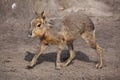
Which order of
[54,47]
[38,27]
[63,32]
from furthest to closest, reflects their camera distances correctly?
1. [54,47]
2. [63,32]
3. [38,27]

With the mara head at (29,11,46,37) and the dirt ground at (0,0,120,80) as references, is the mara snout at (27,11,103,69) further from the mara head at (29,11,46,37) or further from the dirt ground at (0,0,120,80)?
the dirt ground at (0,0,120,80)

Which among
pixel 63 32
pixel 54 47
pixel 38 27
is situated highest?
pixel 38 27

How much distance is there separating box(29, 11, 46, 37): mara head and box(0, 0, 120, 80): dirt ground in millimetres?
1070

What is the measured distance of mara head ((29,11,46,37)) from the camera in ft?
28.0

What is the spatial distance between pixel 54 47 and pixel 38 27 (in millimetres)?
2720

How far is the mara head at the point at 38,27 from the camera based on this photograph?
28.0 feet

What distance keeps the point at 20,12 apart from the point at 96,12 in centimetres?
326

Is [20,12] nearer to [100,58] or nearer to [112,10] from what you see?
[112,10]

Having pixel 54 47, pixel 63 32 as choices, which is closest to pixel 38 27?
pixel 63 32

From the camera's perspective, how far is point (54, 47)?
11.3m

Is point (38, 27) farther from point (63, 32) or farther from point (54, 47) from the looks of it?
point (54, 47)

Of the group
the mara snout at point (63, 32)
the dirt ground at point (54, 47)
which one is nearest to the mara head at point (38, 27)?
the mara snout at point (63, 32)

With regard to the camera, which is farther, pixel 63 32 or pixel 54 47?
pixel 54 47

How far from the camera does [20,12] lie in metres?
14.5
